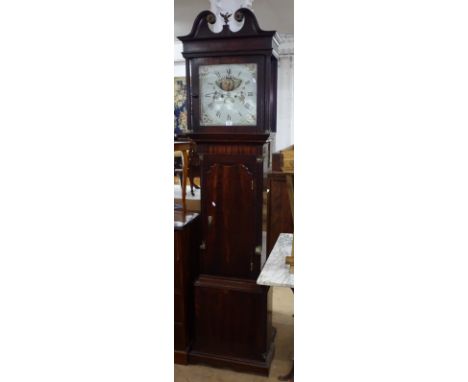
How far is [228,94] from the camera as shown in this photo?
2.04m

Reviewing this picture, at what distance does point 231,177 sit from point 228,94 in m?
0.40

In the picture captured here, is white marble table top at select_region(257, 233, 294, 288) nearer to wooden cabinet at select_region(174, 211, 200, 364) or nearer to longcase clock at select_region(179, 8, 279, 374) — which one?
longcase clock at select_region(179, 8, 279, 374)

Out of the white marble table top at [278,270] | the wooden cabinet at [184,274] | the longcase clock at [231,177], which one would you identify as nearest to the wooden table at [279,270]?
the white marble table top at [278,270]

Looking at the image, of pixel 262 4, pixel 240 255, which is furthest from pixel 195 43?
pixel 262 4

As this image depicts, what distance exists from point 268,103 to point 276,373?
1.34 meters

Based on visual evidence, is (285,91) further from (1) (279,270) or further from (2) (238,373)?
(1) (279,270)

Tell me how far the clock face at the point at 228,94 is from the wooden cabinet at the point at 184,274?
519mm

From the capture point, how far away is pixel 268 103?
78.2 inches

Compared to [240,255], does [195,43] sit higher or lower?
higher

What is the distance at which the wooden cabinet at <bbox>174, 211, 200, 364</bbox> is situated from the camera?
7.04 feet

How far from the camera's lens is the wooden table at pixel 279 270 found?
62.0 inches
